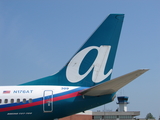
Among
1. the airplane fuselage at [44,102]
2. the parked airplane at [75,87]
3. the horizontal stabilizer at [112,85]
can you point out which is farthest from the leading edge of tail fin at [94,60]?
the horizontal stabilizer at [112,85]

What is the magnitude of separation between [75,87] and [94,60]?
202 centimetres

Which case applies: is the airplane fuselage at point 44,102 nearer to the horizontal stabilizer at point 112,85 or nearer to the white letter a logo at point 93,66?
the horizontal stabilizer at point 112,85

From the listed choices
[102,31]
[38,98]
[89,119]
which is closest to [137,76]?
[102,31]

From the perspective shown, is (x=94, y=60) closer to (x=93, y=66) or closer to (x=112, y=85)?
(x=93, y=66)

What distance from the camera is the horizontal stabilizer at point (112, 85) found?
10613 mm

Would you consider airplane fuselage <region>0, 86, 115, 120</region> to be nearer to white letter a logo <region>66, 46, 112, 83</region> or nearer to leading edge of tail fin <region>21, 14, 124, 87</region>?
leading edge of tail fin <region>21, 14, 124, 87</region>

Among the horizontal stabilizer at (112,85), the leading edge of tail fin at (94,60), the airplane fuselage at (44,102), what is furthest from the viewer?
the leading edge of tail fin at (94,60)

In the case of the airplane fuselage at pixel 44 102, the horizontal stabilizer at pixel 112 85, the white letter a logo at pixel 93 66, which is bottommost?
the airplane fuselage at pixel 44 102

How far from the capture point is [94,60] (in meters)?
14.1

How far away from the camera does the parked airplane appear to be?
12.6 m

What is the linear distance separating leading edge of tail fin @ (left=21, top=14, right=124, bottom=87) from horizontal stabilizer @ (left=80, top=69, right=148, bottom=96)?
1.23 meters

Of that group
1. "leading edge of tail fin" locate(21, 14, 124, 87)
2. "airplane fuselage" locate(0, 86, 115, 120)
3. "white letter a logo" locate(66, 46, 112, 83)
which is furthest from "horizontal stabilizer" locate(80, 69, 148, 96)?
"white letter a logo" locate(66, 46, 112, 83)

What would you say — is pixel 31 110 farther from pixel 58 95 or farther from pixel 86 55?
pixel 86 55

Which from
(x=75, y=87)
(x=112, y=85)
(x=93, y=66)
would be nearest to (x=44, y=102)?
(x=75, y=87)
